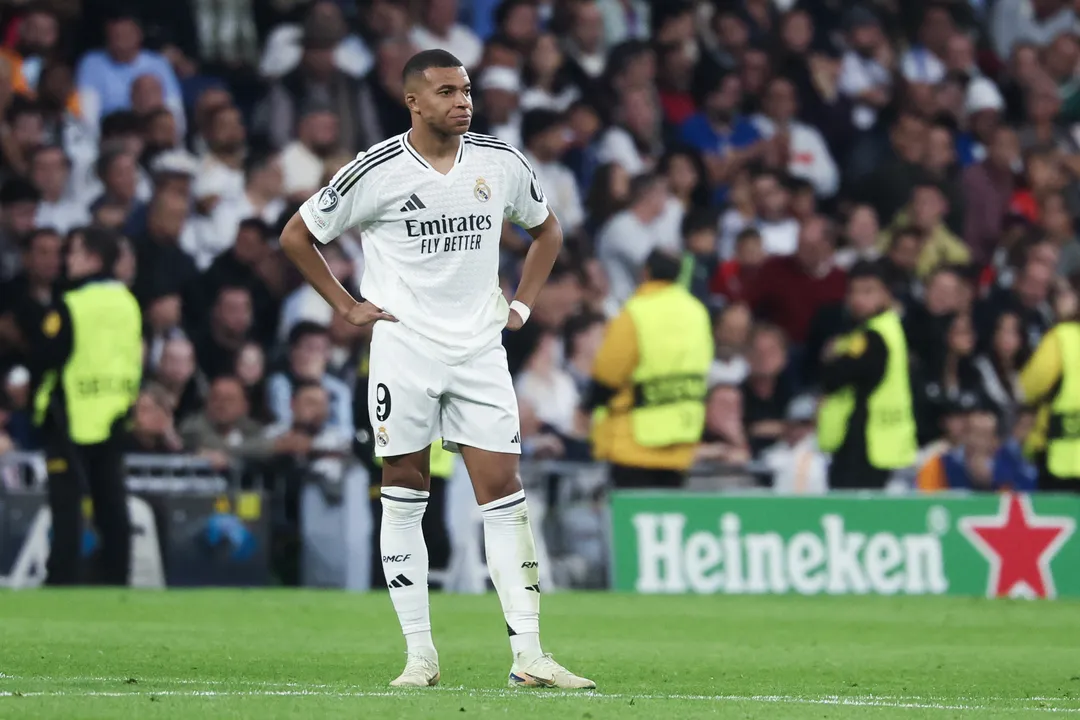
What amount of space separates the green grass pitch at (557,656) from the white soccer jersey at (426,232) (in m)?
1.32

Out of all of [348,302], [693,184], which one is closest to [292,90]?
[693,184]

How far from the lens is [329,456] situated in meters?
15.4

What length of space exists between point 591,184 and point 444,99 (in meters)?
11.0

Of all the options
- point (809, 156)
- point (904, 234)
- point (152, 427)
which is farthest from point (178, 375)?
point (809, 156)

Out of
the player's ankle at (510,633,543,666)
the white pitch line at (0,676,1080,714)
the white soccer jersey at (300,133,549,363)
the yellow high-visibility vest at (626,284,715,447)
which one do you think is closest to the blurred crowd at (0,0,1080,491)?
the yellow high-visibility vest at (626,284,715,447)

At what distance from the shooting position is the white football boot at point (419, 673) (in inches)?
304

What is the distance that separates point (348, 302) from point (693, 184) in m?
11.6

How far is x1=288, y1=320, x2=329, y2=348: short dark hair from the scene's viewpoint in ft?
→ 51.6

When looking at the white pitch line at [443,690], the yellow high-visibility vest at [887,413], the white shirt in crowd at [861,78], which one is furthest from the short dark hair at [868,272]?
the white pitch line at [443,690]

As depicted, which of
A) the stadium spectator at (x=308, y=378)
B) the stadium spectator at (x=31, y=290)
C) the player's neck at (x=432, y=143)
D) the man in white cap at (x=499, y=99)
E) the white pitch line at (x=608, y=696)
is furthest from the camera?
the man in white cap at (x=499, y=99)

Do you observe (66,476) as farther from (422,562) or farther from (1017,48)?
(1017,48)

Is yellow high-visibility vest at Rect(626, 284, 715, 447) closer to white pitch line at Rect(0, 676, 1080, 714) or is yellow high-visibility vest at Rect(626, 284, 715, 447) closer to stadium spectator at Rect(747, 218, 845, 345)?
stadium spectator at Rect(747, 218, 845, 345)

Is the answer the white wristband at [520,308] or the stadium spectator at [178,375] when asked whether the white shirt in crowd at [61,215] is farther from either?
the white wristband at [520,308]

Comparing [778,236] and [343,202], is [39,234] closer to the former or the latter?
[778,236]
